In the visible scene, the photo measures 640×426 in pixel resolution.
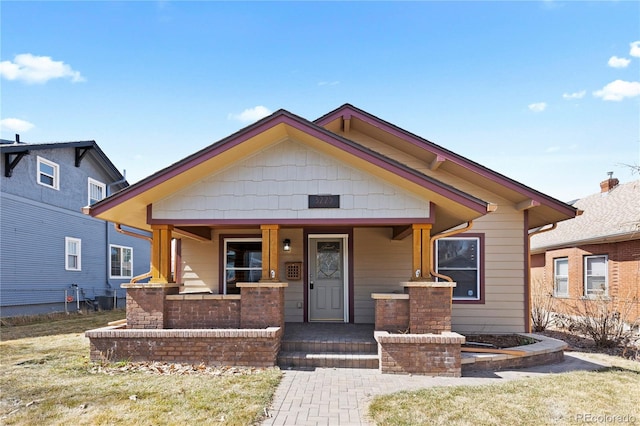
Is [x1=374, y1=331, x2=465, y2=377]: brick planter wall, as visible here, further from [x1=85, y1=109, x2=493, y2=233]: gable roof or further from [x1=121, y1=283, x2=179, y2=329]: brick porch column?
[x1=121, y1=283, x2=179, y2=329]: brick porch column

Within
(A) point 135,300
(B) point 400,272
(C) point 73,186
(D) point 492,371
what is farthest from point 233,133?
(C) point 73,186

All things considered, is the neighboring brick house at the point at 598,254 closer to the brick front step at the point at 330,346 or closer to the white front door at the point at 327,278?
the white front door at the point at 327,278

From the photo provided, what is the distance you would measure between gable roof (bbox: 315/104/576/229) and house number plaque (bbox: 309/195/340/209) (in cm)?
274

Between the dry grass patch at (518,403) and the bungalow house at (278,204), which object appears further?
the bungalow house at (278,204)

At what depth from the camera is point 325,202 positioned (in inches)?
292

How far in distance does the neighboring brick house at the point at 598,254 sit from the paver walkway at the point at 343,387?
557 centimetres

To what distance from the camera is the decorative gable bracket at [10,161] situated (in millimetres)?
13727

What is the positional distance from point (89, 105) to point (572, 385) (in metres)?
13.5

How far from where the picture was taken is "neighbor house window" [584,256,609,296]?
43.6 feet

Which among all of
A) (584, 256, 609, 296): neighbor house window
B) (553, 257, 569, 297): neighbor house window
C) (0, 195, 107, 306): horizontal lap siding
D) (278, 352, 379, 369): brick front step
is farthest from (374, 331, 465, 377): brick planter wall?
(0, 195, 107, 306): horizontal lap siding

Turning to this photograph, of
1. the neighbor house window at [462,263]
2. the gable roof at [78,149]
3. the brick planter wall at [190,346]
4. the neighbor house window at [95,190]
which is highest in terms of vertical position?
the gable roof at [78,149]

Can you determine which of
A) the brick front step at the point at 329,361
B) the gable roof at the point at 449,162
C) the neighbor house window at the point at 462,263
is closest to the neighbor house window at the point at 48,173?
the gable roof at the point at 449,162

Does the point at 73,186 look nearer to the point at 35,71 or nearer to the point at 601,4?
the point at 35,71

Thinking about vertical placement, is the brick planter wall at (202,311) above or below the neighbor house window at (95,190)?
below
